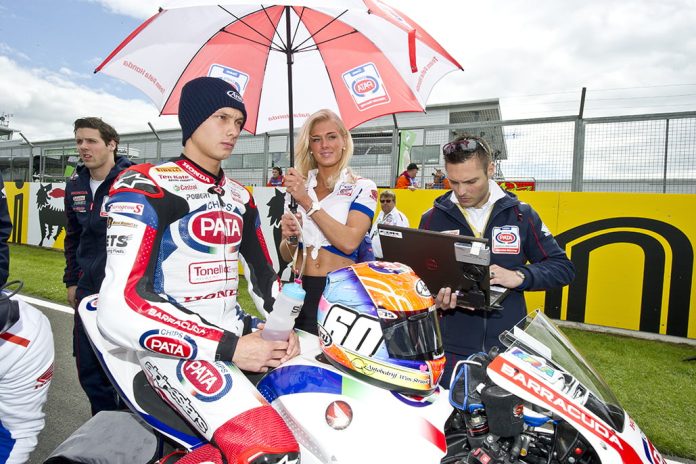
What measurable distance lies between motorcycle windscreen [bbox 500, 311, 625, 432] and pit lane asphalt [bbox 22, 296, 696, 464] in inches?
81.5

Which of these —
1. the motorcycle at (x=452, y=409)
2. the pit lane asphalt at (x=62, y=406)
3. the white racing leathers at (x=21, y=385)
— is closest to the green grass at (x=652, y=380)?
the pit lane asphalt at (x=62, y=406)

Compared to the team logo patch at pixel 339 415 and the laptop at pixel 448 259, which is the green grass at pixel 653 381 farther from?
the team logo patch at pixel 339 415

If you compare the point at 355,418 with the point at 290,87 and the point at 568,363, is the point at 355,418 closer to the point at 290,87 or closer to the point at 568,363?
the point at 568,363

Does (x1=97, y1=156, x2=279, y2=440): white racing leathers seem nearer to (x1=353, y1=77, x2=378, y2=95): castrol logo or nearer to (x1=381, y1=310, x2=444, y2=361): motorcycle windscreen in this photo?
(x1=381, y1=310, x2=444, y2=361): motorcycle windscreen

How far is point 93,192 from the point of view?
327cm

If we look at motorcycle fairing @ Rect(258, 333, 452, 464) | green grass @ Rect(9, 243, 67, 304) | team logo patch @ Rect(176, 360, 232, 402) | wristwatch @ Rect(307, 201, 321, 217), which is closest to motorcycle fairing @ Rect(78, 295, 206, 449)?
team logo patch @ Rect(176, 360, 232, 402)

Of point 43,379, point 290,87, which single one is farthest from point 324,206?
point 43,379

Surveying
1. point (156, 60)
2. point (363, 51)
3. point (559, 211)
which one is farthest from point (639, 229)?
point (156, 60)

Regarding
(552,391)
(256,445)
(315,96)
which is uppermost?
(315,96)

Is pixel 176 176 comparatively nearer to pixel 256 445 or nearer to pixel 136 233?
pixel 136 233

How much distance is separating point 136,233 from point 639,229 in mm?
6008

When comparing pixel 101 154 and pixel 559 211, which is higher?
pixel 101 154

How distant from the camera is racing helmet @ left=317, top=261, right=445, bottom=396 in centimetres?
158

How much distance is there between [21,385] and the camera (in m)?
2.28
